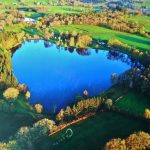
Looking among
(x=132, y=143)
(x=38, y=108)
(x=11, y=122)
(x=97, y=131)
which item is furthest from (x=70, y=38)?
(x=132, y=143)

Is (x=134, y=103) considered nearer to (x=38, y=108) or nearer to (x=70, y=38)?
(x=38, y=108)

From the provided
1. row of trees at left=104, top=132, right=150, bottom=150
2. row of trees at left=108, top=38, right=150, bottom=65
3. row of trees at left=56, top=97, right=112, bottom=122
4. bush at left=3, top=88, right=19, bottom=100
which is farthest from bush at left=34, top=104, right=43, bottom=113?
row of trees at left=108, top=38, right=150, bottom=65

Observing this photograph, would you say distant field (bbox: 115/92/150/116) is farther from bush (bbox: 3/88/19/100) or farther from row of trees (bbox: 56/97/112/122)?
bush (bbox: 3/88/19/100)

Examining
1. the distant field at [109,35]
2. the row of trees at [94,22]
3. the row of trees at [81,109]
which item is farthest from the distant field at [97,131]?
the row of trees at [94,22]

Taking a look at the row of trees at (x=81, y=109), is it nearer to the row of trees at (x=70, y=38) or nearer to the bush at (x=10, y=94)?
the bush at (x=10, y=94)

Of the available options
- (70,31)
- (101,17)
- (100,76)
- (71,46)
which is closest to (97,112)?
(100,76)
